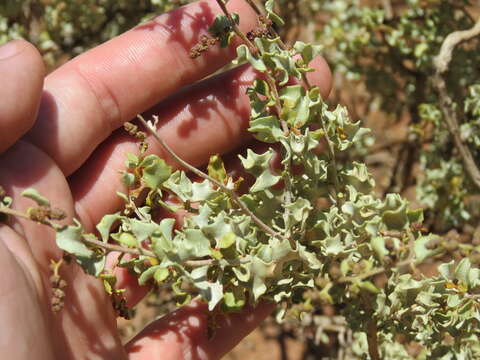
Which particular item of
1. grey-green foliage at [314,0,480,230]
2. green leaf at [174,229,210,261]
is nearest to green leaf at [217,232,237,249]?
green leaf at [174,229,210,261]

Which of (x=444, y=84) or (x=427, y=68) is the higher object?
(x=444, y=84)

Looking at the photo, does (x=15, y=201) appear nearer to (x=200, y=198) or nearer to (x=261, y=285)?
(x=200, y=198)

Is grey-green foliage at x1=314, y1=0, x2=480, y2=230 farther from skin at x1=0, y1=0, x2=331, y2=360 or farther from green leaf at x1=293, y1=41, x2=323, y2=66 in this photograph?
green leaf at x1=293, y1=41, x2=323, y2=66

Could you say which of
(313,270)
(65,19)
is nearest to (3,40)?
(65,19)

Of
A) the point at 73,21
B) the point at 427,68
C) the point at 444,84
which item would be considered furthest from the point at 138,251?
the point at 73,21

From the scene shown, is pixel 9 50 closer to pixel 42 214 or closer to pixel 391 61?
pixel 42 214

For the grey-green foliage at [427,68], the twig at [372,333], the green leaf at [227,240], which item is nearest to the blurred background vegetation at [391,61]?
the grey-green foliage at [427,68]
